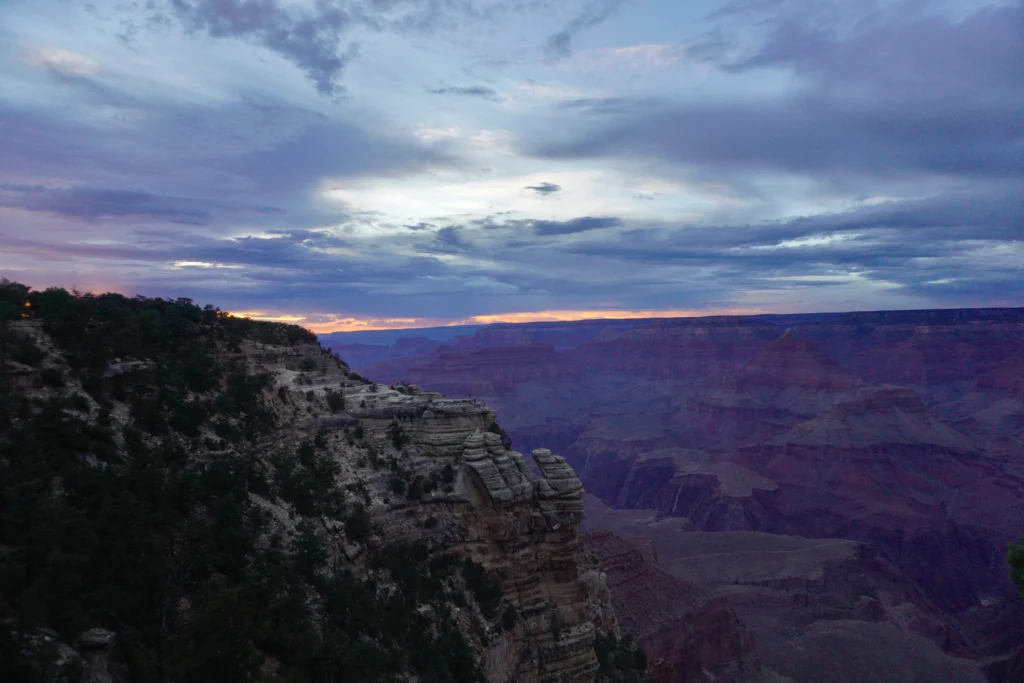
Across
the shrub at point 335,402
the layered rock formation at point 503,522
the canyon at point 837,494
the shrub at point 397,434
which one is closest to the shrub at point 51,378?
the layered rock formation at point 503,522

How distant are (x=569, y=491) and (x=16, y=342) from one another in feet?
71.2

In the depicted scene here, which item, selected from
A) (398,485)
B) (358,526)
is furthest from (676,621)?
(358,526)

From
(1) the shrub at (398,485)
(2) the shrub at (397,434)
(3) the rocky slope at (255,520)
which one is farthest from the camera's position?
(2) the shrub at (397,434)

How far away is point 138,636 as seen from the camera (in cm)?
1248

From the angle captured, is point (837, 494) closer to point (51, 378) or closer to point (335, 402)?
point (335, 402)

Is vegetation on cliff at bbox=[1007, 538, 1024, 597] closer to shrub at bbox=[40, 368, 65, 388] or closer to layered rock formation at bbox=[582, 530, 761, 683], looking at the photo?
shrub at bbox=[40, 368, 65, 388]

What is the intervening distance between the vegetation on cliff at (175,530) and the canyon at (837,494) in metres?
33.1

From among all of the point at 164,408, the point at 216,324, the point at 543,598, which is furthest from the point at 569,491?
the point at 216,324

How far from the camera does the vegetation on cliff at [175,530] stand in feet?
39.9

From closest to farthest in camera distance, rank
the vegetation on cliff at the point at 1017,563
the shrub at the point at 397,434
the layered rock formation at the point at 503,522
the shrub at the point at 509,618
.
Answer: the vegetation on cliff at the point at 1017,563 → the shrub at the point at 509,618 → the layered rock formation at the point at 503,522 → the shrub at the point at 397,434

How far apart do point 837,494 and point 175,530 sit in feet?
380

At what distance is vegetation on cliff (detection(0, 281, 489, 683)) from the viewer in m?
12.2

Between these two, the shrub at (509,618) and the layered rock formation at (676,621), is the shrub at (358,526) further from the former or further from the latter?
the layered rock formation at (676,621)

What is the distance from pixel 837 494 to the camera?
109 metres
